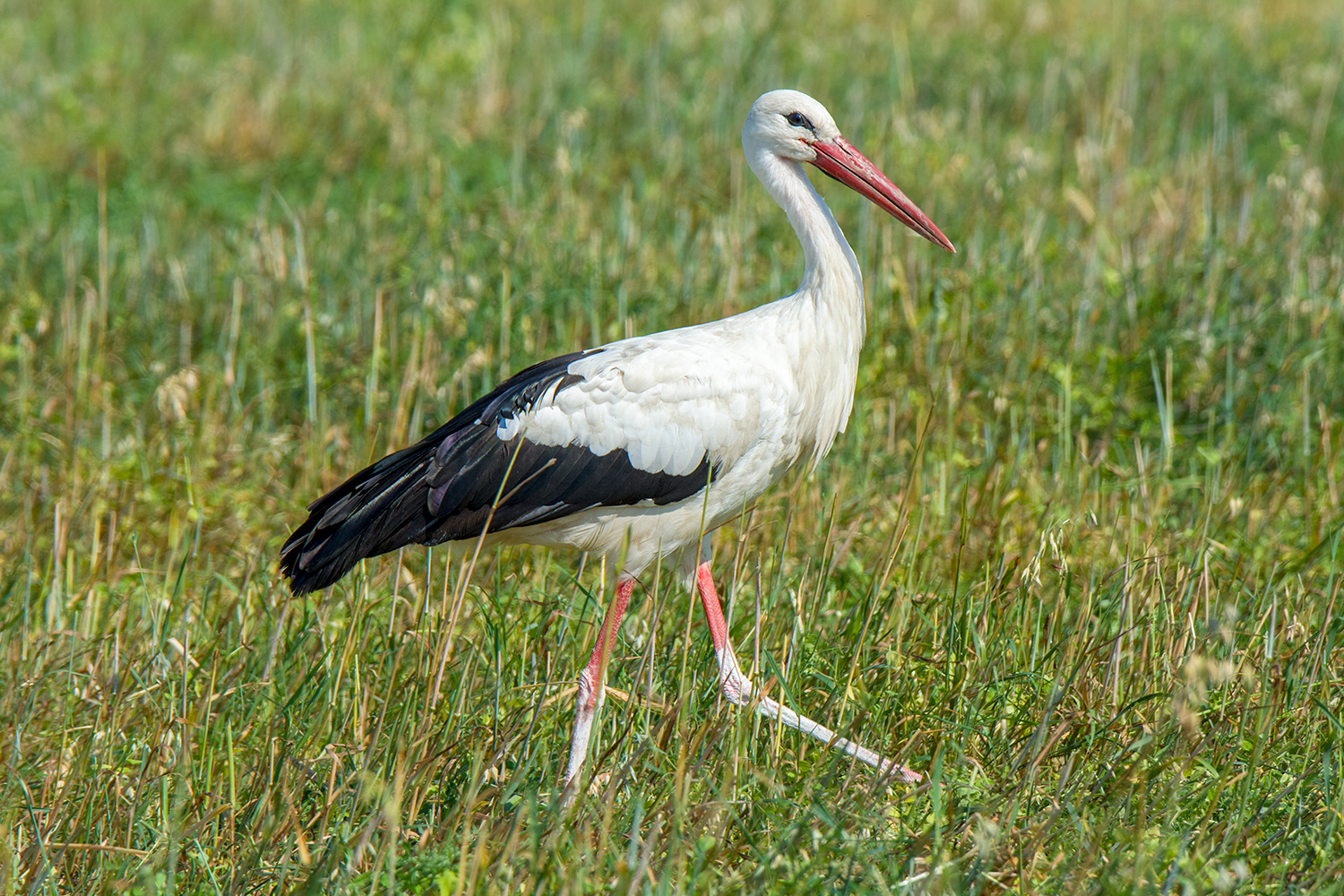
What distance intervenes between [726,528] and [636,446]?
105 cm

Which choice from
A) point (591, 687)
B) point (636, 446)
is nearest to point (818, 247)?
point (636, 446)

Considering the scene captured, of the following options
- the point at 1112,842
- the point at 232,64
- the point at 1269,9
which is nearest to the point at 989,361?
the point at 1112,842

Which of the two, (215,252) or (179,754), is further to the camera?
(215,252)

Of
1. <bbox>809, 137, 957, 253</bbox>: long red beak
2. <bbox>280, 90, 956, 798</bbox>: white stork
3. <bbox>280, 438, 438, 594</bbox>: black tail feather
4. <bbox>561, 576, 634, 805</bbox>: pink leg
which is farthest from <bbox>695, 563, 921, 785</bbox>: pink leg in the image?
<bbox>809, 137, 957, 253</bbox>: long red beak

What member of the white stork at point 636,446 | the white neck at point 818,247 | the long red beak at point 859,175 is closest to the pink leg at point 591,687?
the white stork at point 636,446

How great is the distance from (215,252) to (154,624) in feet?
10.2

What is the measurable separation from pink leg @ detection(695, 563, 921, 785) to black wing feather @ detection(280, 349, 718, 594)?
0.30m

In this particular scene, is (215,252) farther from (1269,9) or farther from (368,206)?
(1269,9)

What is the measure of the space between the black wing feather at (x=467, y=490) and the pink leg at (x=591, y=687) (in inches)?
10.8

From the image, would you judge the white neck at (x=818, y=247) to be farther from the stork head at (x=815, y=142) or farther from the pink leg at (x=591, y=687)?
the pink leg at (x=591, y=687)

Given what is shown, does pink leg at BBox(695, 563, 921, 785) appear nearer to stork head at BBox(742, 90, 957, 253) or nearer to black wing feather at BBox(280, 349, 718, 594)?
black wing feather at BBox(280, 349, 718, 594)

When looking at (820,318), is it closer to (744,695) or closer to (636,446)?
(636,446)

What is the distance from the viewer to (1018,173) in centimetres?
482

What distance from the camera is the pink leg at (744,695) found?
109 inches
